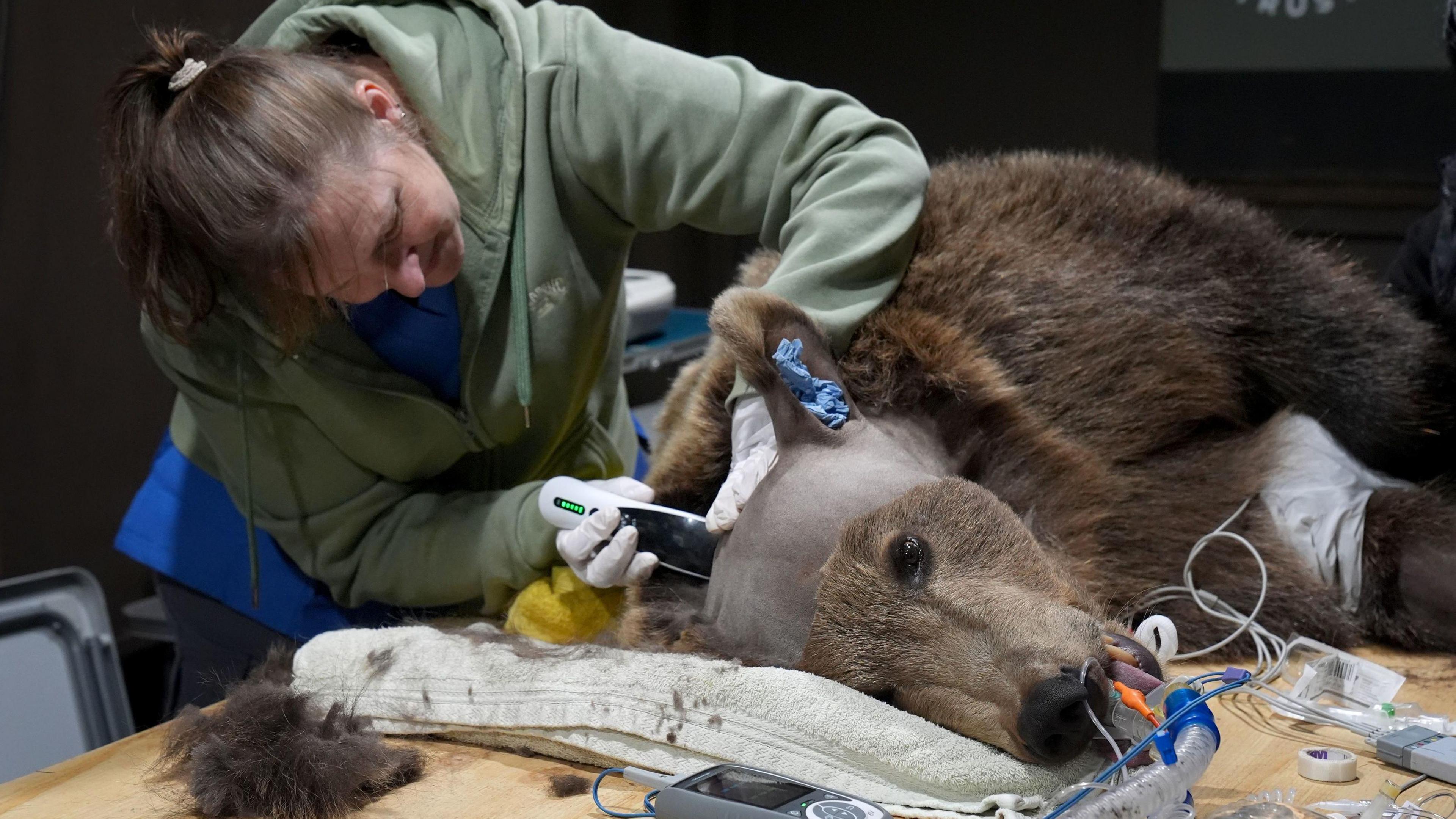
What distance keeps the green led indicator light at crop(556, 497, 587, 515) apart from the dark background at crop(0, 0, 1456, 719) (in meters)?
1.11

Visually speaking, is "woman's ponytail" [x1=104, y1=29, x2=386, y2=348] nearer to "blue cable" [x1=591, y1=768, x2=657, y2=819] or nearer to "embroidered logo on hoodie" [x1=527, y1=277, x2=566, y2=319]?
"embroidered logo on hoodie" [x1=527, y1=277, x2=566, y2=319]

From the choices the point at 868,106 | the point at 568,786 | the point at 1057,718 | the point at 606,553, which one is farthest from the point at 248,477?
the point at 868,106

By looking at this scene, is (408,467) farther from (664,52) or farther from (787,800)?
(787,800)

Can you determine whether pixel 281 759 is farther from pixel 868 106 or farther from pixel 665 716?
pixel 868 106

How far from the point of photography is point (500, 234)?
1.33 m

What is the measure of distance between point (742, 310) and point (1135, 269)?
0.45 metres

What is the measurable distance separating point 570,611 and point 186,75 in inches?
24.6

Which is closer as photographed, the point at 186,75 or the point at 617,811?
the point at 617,811

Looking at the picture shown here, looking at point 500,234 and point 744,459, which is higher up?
point 500,234

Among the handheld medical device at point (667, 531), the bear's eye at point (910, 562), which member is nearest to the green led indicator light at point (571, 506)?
the handheld medical device at point (667, 531)

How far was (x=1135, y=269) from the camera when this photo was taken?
128 cm

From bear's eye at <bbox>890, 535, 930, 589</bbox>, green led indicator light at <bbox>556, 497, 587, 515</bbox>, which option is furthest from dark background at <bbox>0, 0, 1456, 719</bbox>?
bear's eye at <bbox>890, 535, 930, 589</bbox>

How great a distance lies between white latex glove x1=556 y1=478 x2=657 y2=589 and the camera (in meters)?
1.11

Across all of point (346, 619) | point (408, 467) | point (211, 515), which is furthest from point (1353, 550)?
point (211, 515)
